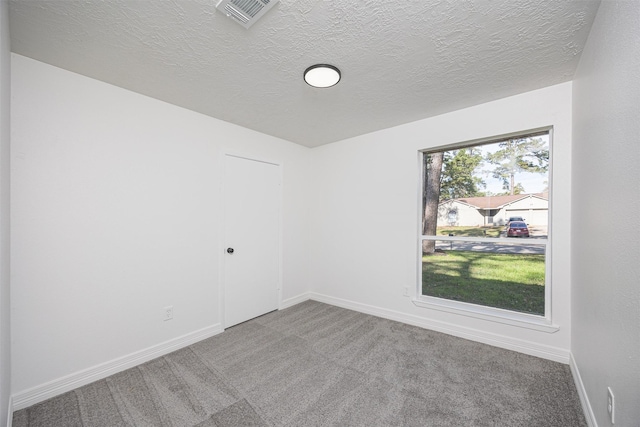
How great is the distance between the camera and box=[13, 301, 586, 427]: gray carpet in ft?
5.46

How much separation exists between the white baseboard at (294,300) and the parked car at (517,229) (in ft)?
9.30

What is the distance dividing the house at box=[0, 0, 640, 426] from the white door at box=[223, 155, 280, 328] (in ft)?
0.52

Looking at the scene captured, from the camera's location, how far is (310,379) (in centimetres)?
206

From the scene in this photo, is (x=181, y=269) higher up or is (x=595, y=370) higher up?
(x=181, y=269)

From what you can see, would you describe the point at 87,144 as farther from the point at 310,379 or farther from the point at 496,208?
the point at 496,208

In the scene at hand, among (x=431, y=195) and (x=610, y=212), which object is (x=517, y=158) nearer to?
(x=431, y=195)

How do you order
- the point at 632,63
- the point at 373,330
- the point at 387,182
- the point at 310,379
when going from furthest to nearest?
the point at 387,182 < the point at 373,330 < the point at 310,379 < the point at 632,63

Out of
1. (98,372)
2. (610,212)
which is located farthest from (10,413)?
(610,212)

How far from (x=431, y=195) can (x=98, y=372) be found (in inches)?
146

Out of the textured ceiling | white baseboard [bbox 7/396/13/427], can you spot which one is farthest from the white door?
white baseboard [bbox 7/396/13/427]

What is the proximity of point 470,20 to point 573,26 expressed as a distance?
0.67 metres

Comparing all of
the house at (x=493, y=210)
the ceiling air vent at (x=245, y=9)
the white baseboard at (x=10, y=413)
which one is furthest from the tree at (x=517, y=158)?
the white baseboard at (x=10, y=413)

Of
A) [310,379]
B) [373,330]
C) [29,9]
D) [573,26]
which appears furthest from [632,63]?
[29,9]

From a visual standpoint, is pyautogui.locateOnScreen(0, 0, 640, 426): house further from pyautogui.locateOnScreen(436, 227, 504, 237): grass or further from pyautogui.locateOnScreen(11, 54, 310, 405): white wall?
pyautogui.locateOnScreen(436, 227, 504, 237): grass
